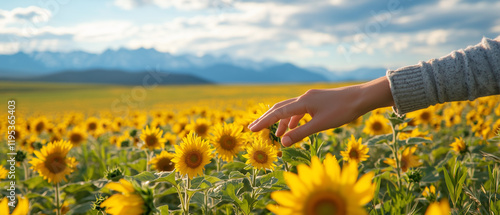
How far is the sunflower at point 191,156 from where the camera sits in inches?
87.7

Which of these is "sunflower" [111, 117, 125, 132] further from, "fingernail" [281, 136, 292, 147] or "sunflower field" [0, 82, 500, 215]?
"fingernail" [281, 136, 292, 147]

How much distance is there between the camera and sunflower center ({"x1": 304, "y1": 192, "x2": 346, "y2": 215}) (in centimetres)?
98

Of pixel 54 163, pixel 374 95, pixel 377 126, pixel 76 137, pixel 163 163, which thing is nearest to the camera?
pixel 374 95

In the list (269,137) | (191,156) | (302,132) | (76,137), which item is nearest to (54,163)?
(191,156)

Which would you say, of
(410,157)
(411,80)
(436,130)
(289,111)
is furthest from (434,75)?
(436,130)

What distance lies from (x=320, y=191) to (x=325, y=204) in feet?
0.14

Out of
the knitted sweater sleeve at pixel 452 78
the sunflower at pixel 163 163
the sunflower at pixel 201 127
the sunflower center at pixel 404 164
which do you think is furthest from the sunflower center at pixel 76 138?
the knitted sweater sleeve at pixel 452 78

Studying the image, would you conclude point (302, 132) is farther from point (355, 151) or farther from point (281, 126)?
point (355, 151)

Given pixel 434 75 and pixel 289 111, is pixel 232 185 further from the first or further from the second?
pixel 434 75

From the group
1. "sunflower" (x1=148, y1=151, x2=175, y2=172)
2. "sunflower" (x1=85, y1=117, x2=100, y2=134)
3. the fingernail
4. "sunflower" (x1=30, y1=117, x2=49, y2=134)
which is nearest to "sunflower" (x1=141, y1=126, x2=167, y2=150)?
"sunflower" (x1=148, y1=151, x2=175, y2=172)

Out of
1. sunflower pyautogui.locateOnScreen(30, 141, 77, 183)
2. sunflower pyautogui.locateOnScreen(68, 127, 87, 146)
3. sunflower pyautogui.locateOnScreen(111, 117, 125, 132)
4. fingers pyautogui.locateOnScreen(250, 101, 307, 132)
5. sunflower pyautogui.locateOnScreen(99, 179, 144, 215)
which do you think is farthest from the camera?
sunflower pyautogui.locateOnScreen(111, 117, 125, 132)

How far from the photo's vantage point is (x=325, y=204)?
990mm

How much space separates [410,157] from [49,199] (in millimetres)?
3730

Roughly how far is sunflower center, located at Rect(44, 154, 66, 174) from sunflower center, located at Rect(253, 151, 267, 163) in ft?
6.03
